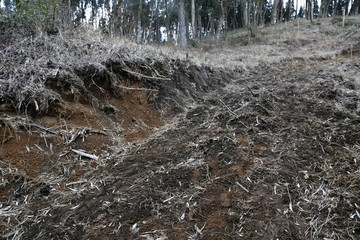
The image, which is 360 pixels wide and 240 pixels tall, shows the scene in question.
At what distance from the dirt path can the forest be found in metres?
0.01

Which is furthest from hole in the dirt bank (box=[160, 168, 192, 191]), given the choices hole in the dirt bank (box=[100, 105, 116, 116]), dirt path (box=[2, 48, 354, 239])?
hole in the dirt bank (box=[100, 105, 116, 116])

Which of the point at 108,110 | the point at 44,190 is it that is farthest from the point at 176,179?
the point at 108,110

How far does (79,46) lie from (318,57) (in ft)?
28.5

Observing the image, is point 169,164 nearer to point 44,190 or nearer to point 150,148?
point 150,148

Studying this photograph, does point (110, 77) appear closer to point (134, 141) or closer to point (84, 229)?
point (134, 141)

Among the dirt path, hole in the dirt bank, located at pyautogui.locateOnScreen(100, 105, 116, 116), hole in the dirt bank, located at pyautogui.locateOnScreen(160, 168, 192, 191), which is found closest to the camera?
the dirt path

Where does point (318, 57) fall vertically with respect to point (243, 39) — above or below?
below

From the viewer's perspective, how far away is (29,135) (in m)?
2.52

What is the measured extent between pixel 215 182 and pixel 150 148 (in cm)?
112

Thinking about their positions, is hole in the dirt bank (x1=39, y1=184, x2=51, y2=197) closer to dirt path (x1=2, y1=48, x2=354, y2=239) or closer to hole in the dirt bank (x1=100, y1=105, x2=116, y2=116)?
dirt path (x1=2, y1=48, x2=354, y2=239)

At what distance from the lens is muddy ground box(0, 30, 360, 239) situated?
171 cm

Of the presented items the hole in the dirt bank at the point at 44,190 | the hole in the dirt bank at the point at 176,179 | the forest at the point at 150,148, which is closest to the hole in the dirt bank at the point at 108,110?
the forest at the point at 150,148

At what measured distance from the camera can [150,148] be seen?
296 centimetres

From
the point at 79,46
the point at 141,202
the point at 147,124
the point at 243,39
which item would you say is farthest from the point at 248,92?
the point at 243,39
